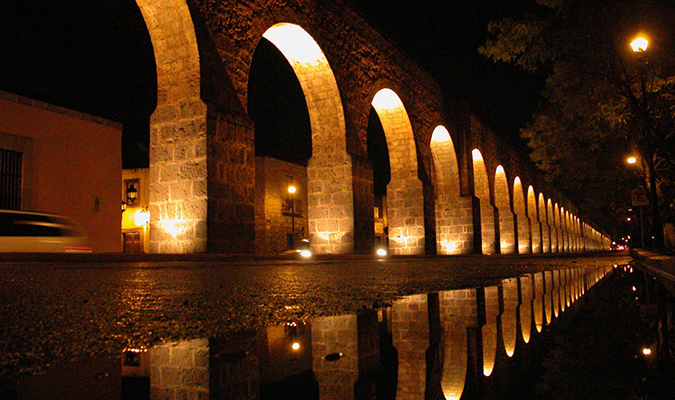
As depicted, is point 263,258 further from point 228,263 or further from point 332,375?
point 332,375

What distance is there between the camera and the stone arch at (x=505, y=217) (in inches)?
1088

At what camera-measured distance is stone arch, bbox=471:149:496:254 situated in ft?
73.9

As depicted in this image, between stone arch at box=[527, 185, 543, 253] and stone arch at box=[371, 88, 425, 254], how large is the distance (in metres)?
19.6

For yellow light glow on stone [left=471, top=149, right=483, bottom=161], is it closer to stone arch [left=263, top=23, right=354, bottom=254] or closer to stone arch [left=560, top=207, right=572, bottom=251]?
stone arch [left=263, top=23, right=354, bottom=254]

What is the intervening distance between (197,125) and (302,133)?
22.2m

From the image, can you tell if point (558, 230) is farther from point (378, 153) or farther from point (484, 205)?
point (484, 205)

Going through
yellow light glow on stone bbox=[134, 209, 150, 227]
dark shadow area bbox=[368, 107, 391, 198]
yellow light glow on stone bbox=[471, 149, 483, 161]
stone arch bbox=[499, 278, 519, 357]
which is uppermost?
dark shadow area bbox=[368, 107, 391, 198]

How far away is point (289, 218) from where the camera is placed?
25.7 meters

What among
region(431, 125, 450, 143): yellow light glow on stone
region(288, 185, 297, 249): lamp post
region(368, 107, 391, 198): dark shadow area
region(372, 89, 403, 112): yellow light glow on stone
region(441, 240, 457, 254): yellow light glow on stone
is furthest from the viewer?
region(368, 107, 391, 198): dark shadow area

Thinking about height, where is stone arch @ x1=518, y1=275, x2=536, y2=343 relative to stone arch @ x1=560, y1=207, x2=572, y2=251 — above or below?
below

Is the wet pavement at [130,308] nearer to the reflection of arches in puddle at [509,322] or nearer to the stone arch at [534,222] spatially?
the reflection of arches in puddle at [509,322]

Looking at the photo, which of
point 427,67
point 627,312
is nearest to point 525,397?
point 627,312

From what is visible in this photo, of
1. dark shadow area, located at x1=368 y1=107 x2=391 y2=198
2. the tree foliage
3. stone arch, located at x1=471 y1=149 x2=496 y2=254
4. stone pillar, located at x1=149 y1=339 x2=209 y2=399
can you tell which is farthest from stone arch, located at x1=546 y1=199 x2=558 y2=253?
stone pillar, located at x1=149 y1=339 x2=209 y2=399

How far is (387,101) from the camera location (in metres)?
15.5
